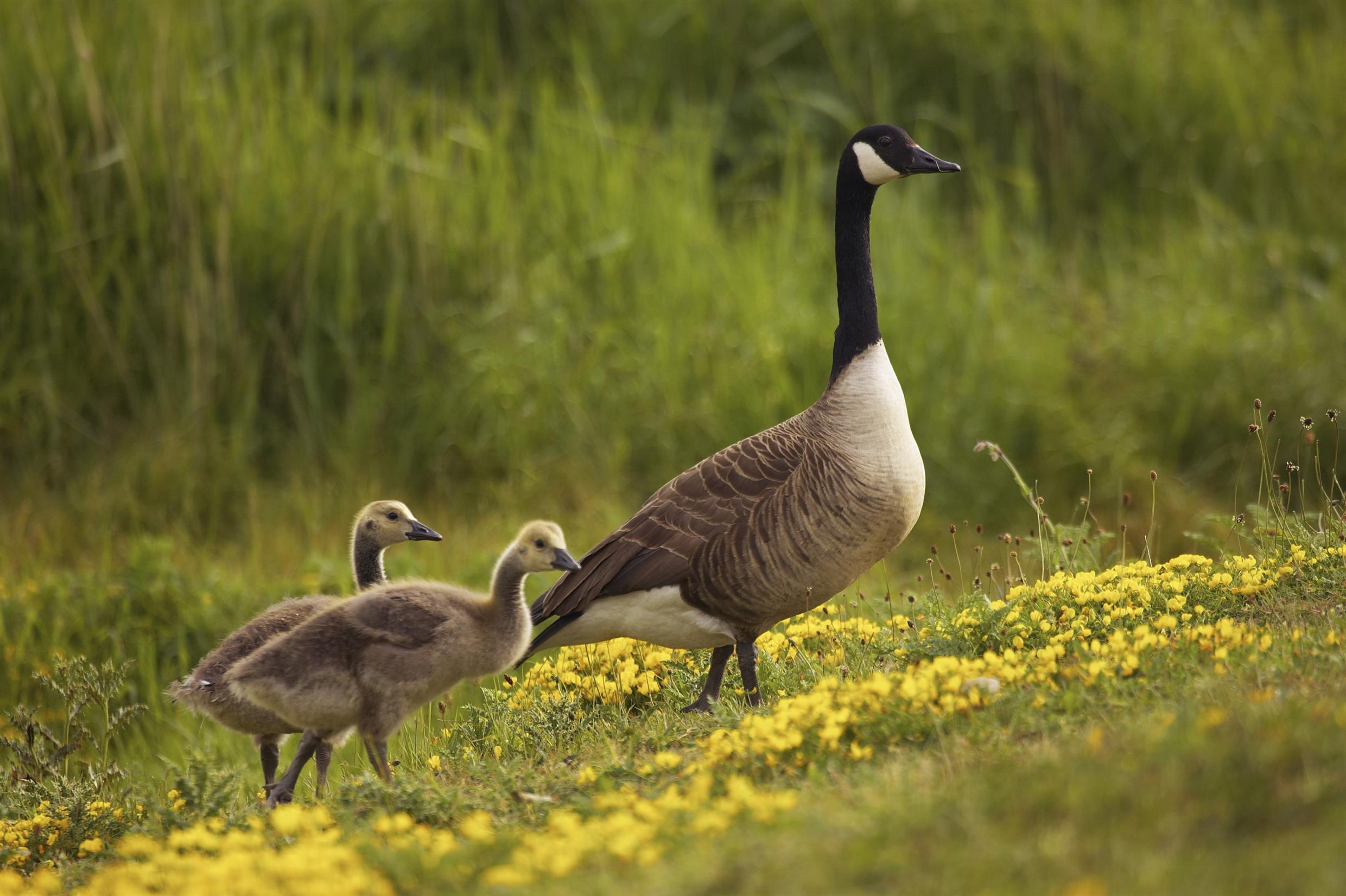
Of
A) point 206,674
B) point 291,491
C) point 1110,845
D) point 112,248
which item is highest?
point 112,248

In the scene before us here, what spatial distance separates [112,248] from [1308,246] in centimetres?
1076

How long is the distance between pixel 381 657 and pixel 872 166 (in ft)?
11.9

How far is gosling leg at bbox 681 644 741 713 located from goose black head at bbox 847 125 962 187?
8.55 feet

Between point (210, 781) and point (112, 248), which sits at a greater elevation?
point (112, 248)

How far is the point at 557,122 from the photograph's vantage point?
1313 centimetres

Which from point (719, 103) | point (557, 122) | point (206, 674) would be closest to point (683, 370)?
point (557, 122)

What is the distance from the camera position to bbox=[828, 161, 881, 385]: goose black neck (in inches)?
270

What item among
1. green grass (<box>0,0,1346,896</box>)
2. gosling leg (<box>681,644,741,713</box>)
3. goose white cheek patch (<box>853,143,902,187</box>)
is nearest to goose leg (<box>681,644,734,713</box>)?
gosling leg (<box>681,644,741,713</box>)

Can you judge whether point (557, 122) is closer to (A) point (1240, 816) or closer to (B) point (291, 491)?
→ (B) point (291, 491)

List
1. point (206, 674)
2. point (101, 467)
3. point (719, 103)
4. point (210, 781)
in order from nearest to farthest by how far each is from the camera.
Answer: point (210, 781)
point (206, 674)
point (101, 467)
point (719, 103)

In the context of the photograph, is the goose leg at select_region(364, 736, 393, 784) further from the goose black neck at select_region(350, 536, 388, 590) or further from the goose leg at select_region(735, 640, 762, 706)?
the goose leg at select_region(735, 640, 762, 706)

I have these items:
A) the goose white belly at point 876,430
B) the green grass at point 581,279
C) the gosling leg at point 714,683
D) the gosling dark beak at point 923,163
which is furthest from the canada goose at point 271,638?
the gosling dark beak at point 923,163

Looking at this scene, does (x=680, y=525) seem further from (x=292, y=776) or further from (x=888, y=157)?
(x=888, y=157)

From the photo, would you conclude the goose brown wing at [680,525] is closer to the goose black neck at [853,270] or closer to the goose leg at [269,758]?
the goose black neck at [853,270]
